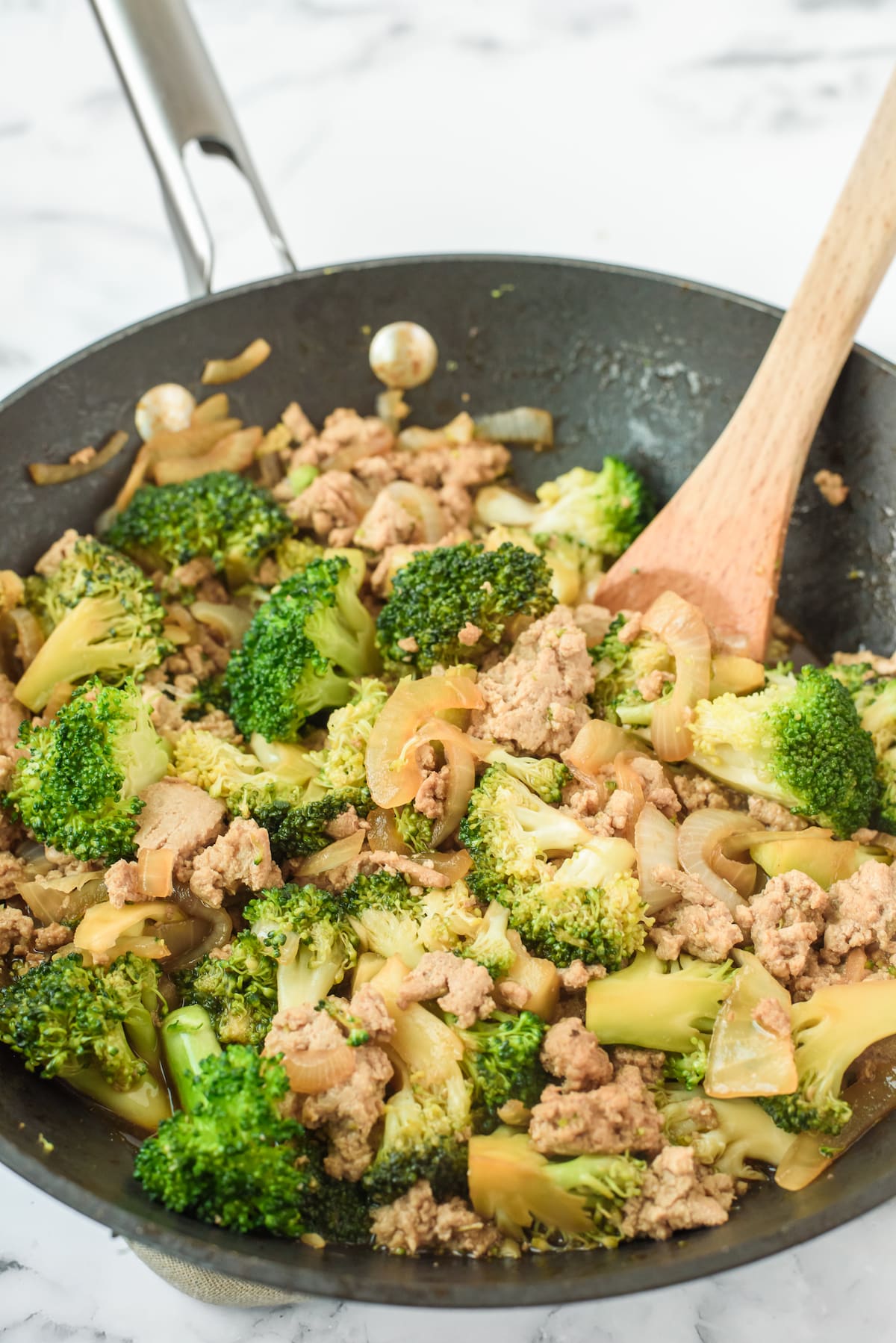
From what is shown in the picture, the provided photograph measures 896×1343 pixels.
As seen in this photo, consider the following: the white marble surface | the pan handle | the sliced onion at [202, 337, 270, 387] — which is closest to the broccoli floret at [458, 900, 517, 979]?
the sliced onion at [202, 337, 270, 387]

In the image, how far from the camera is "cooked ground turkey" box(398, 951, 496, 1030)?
1.93 metres

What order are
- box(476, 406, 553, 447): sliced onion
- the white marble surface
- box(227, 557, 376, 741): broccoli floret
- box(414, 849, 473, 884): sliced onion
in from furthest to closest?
the white marble surface < box(476, 406, 553, 447): sliced onion < box(227, 557, 376, 741): broccoli floret < box(414, 849, 473, 884): sliced onion

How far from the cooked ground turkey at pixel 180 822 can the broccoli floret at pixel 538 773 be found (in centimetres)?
56

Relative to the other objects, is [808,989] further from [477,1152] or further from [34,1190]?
[34,1190]

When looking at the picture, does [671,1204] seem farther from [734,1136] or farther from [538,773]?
[538,773]

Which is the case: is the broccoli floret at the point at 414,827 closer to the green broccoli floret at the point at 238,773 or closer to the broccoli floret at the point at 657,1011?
the green broccoli floret at the point at 238,773

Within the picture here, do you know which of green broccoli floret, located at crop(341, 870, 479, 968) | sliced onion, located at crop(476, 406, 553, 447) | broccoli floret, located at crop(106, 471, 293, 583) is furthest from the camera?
sliced onion, located at crop(476, 406, 553, 447)

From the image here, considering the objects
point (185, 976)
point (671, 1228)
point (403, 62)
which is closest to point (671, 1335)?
point (671, 1228)

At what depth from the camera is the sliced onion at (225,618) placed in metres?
2.72

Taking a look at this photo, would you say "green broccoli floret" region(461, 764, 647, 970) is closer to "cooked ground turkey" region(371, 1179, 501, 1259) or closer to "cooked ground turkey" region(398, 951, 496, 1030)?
"cooked ground turkey" region(398, 951, 496, 1030)

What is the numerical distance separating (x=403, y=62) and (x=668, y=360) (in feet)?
6.31

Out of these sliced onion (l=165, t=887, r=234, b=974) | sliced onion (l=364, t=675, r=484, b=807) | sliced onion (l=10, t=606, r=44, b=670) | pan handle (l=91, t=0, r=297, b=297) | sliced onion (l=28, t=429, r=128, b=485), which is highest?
pan handle (l=91, t=0, r=297, b=297)

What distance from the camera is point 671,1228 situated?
5.91 feet

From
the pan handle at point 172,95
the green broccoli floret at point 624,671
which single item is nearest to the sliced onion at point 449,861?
the green broccoli floret at point 624,671
